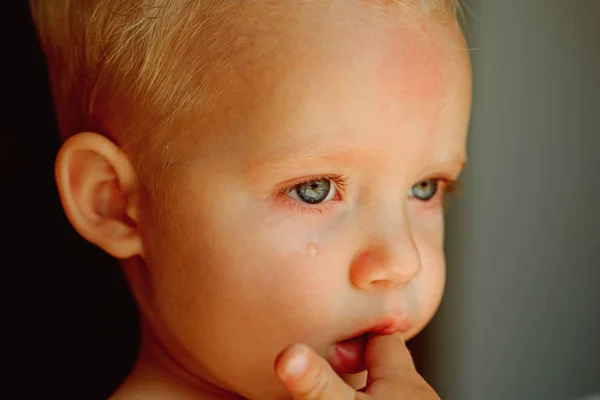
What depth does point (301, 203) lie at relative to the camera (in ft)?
1.85

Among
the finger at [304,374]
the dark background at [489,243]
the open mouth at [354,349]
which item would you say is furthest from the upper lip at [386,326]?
the dark background at [489,243]

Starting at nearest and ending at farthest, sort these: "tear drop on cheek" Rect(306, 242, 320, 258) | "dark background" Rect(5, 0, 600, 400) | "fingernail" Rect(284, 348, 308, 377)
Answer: "fingernail" Rect(284, 348, 308, 377)
"tear drop on cheek" Rect(306, 242, 320, 258)
"dark background" Rect(5, 0, 600, 400)

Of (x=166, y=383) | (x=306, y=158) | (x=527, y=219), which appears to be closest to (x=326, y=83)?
(x=306, y=158)

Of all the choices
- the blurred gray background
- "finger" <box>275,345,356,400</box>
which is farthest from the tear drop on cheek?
the blurred gray background

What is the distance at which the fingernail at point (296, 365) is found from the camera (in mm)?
444

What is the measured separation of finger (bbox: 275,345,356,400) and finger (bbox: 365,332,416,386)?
86 mm

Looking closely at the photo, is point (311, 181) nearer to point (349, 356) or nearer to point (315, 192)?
point (315, 192)

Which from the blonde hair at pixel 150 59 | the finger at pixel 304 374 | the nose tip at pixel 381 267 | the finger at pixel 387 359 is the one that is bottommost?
the finger at pixel 304 374

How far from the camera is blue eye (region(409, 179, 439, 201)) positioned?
0.64 metres

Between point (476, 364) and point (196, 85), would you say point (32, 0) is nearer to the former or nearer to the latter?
point (196, 85)

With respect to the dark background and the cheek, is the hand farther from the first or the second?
the dark background

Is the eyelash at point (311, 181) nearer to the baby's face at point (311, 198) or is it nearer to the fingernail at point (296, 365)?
the baby's face at point (311, 198)

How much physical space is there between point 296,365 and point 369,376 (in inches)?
4.6

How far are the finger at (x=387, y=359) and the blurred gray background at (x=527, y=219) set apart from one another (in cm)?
29
